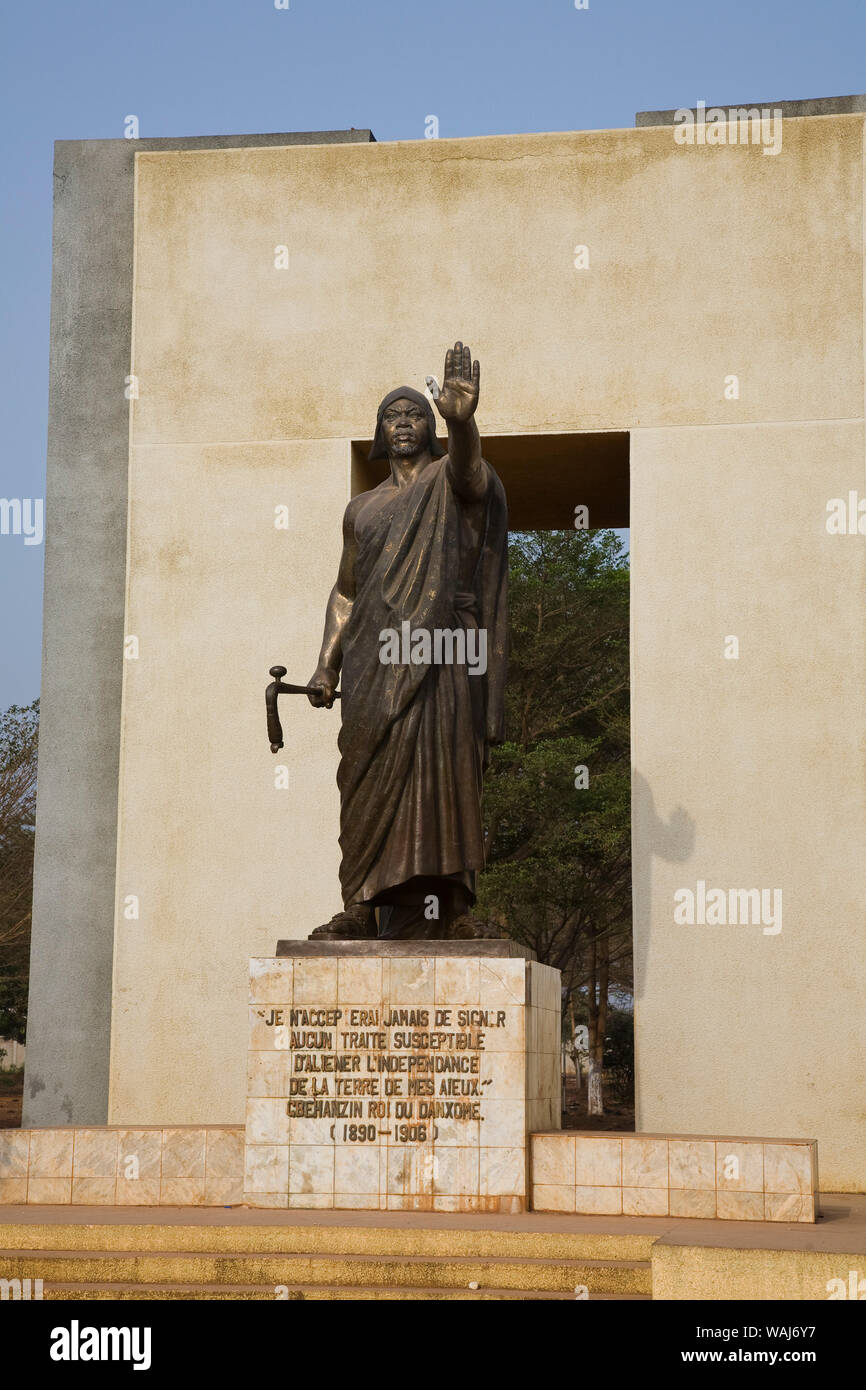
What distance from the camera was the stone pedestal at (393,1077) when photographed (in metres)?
7.39

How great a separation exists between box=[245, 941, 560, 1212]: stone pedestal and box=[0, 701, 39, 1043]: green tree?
15434 millimetres

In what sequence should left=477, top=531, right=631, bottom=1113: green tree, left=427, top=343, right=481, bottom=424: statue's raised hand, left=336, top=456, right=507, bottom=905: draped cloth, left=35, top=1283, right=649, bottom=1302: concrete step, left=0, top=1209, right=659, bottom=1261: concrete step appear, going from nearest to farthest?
left=35, top=1283, right=649, bottom=1302: concrete step, left=0, top=1209, right=659, bottom=1261: concrete step, left=427, top=343, right=481, bottom=424: statue's raised hand, left=336, top=456, right=507, bottom=905: draped cloth, left=477, top=531, right=631, bottom=1113: green tree

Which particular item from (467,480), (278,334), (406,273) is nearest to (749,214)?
(406,273)

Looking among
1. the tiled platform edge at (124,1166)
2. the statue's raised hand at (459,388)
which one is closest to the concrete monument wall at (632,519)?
the tiled platform edge at (124,1166)

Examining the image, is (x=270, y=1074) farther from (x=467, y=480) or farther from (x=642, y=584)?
(x=642, y=584)

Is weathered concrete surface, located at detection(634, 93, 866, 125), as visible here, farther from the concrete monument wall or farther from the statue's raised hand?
the statue's raised hand

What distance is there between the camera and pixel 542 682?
24.0 metres

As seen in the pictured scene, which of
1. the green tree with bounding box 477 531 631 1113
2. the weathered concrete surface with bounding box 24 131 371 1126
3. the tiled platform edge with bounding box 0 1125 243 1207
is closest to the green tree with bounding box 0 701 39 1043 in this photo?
the green tree with bounding box 477 531 631 1113

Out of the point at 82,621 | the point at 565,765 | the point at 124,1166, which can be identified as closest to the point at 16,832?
the point at 565,765

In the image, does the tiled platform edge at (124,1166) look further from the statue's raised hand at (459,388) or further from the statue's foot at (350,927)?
the statue's raised hand at (459,388)

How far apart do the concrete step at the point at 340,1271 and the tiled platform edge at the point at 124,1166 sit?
1.56 meters

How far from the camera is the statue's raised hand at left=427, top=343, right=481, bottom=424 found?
297 inches

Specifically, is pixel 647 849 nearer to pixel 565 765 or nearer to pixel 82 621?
pixel 82 621

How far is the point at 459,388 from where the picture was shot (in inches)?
297
